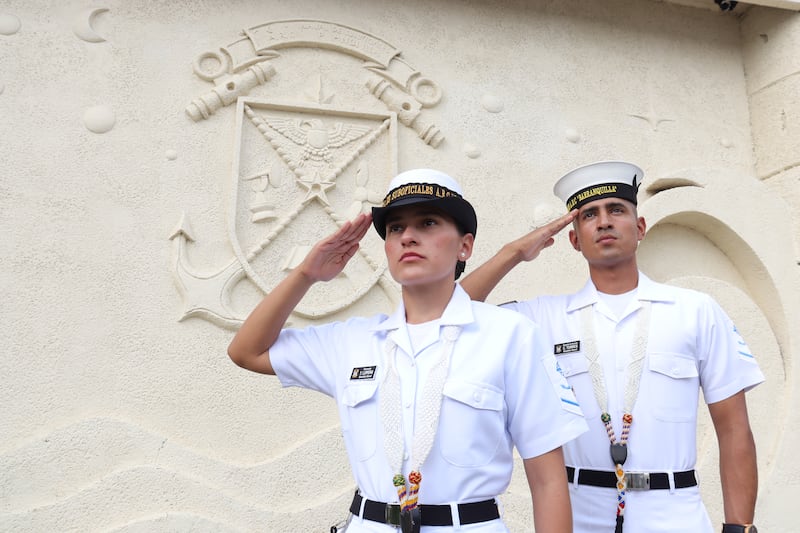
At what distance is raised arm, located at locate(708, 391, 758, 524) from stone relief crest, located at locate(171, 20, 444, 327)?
5.98 feet

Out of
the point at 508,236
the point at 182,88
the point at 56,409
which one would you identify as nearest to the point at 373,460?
the point at 56,409

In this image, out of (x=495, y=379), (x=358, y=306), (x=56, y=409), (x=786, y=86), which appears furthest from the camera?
(x=786, y=86)

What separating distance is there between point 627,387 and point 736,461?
0.32m

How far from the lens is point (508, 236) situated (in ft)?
11.6

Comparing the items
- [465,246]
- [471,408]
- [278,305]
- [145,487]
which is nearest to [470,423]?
[471,408]

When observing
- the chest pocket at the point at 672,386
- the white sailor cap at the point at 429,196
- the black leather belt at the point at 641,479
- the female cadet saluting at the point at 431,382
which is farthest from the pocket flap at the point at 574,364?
the white sailor cap at the point at 429,196

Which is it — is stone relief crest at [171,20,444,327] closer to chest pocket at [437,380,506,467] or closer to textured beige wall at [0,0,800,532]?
textured beige wall at [0,0,800,532]

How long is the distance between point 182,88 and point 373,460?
8.58 ft

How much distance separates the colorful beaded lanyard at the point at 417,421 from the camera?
1204 millimetres

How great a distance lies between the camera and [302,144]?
3342mm

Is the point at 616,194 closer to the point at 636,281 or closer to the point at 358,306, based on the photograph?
the point at 636,281

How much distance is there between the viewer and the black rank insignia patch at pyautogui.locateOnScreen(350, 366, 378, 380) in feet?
4.52

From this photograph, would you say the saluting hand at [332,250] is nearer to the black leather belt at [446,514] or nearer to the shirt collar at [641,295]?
the black leather belt at [446,514]

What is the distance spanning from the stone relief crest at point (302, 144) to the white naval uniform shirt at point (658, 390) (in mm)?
1625
